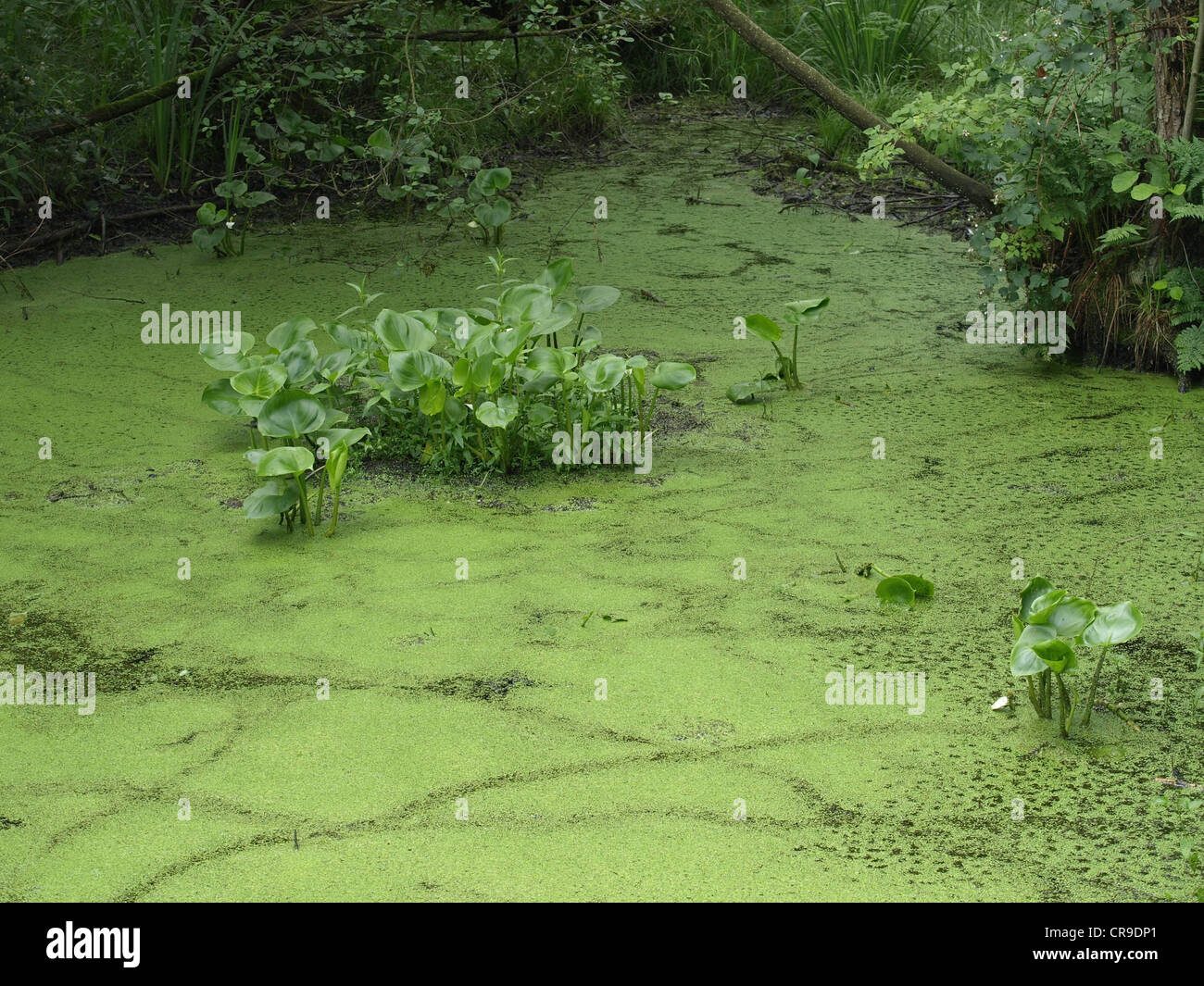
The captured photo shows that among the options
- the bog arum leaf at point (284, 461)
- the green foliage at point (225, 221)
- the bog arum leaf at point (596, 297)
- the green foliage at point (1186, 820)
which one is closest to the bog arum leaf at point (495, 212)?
the green foliage at point (225, 221)

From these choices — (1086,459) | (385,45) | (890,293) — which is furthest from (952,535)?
(385,45)

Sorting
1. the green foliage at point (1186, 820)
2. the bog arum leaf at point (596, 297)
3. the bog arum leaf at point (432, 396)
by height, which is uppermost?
the bog arum leaf at point (596, 297)

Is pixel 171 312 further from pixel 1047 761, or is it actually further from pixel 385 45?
pixel 1047 761

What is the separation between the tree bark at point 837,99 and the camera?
12.8ft

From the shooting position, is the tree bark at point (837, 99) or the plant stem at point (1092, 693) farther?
the tree bark at point (837, 99)

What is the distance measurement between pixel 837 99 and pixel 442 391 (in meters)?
1.78

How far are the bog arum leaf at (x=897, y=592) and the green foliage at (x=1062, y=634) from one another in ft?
1.36

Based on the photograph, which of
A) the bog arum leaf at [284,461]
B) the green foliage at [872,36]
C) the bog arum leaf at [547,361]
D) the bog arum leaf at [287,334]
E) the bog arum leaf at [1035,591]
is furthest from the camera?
the green foliage at [872,36]

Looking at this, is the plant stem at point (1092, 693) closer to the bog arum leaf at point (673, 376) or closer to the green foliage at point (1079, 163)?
the bog arum leaf at point (673, 376)

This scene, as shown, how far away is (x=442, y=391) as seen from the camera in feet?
10.1

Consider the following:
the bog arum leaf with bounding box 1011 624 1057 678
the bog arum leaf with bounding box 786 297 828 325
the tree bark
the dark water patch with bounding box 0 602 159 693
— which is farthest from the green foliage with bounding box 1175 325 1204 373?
the dark water patch with bounding box 0 602 159 693

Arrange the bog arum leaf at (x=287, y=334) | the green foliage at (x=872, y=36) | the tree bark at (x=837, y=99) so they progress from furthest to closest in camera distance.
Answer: the green foliage at (x=872, y=36) → the tree bark at (x=837, y=99) → the bog arum leaf at (x=287, y=334)

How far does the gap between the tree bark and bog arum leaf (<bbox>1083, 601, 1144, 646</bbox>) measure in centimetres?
219

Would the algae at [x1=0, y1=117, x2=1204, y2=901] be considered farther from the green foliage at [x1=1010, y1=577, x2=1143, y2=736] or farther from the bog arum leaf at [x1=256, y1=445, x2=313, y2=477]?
the bog arum leaf at [x1=256, y1=445, x2=313, y2=477]
